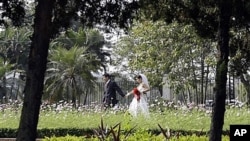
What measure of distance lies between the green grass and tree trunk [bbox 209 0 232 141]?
470 centimetres

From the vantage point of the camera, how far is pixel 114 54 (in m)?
38.0

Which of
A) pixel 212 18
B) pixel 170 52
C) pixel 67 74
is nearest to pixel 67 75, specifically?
pixel 67 74

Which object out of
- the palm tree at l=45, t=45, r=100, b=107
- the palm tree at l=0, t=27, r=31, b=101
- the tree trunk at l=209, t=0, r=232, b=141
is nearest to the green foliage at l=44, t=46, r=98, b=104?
the palm tree at l=45, t=45, r=100, b=107

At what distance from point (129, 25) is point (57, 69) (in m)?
15.1

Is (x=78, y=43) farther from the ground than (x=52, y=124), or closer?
farther from the ground

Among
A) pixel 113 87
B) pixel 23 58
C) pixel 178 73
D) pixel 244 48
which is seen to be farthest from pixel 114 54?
pixel 244 48

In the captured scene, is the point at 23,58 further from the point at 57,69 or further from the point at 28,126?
the point at 28,126

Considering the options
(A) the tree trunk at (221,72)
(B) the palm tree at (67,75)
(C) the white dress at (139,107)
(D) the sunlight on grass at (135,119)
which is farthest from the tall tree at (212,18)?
(B) the palm tree at (67,75)

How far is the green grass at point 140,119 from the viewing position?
12844 mm

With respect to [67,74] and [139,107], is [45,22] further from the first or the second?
[67,74]

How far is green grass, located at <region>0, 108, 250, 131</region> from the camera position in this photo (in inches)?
506

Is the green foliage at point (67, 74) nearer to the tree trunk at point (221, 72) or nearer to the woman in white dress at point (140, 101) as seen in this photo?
the woman in white dress at point (140, 101)

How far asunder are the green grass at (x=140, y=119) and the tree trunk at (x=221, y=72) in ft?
15.4

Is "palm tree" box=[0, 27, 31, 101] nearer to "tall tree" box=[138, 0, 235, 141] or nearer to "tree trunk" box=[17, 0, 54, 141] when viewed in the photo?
"tall tree" box=[138, 0, 235, 141]
